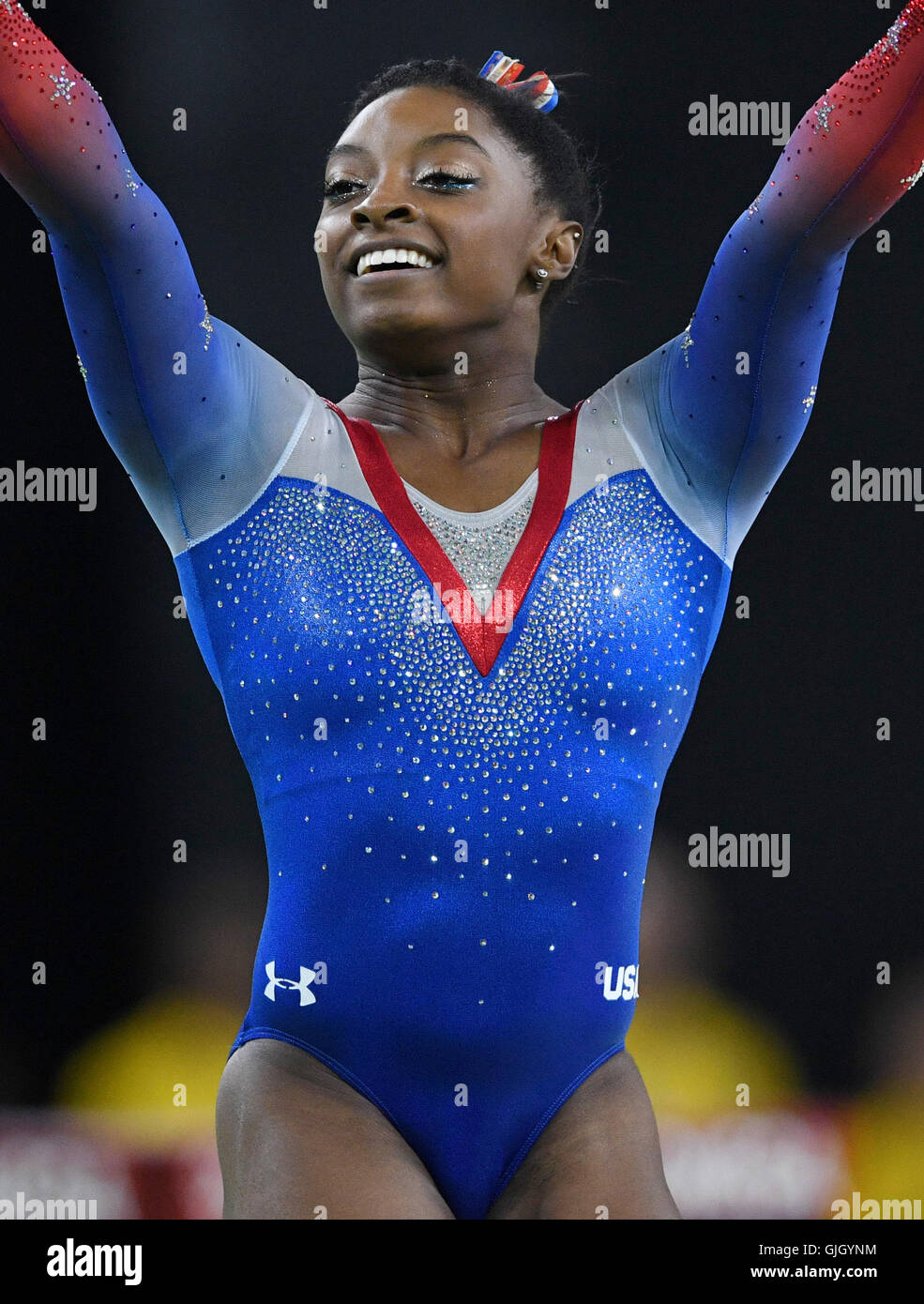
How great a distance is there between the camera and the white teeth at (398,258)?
160 cm

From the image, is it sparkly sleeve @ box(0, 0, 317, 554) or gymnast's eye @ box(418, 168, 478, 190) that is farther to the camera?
gymnast's eye @ box(418, 168, 478, 190)

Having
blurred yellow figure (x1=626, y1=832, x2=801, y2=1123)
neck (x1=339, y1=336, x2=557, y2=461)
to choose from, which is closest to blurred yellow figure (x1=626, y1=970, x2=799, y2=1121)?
blurred yellow figure (x1=626, y1=832, x2=801, y2=1123)

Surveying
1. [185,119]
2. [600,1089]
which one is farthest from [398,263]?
[185,119]

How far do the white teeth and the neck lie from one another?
10 centimetres

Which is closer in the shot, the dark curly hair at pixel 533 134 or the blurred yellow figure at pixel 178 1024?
the dark curly hair at pixel 533 134

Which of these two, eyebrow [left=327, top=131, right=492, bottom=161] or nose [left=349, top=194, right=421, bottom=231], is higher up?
eyebrow [left=327, top=131, right=492, bottom=161]

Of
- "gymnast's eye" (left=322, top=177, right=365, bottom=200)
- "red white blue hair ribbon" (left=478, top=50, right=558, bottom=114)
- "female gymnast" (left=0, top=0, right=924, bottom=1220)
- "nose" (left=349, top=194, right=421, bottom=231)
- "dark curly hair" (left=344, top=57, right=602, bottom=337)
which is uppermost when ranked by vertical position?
"red white blue hair ribbon" (left=478, top=50, right=558, bottom=114)

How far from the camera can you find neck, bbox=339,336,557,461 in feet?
5.42

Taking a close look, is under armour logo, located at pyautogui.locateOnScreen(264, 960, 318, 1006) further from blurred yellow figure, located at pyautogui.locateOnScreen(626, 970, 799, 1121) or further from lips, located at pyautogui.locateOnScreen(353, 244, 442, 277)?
blurred yellow figure, located at pyautogui.locateOnScreen(626, 970, 799, 1121)

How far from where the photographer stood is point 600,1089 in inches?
57.0

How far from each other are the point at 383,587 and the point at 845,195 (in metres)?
0.54

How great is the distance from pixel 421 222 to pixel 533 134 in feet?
0.71

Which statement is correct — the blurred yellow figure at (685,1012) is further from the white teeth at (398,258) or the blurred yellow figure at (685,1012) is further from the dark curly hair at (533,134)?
the white teeth at (398,258)

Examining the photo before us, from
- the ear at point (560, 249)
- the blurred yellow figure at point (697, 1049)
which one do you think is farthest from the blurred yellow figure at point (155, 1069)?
the ear at point (560, 249)
